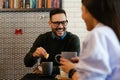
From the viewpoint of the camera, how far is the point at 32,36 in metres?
3.35

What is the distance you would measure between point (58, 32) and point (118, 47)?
1625 mm

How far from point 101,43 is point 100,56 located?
0.05 meters

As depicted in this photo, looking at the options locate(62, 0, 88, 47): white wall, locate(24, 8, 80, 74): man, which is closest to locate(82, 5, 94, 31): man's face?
locate(24, 8, 80, 74): man

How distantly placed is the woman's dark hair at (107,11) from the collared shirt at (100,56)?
0.11 feet

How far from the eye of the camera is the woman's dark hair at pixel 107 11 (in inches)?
37.2

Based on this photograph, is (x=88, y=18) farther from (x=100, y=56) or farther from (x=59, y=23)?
(x=59, y=23)

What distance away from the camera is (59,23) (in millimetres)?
2531

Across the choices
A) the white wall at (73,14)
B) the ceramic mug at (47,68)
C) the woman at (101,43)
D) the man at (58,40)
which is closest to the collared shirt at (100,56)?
the woman at (101,43)

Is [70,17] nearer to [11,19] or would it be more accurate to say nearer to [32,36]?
Answer: [32,36]

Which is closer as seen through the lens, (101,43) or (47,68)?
(101,43)

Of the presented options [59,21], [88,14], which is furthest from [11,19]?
[88,14]

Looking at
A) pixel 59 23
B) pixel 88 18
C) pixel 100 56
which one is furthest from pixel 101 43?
pixel 59 23

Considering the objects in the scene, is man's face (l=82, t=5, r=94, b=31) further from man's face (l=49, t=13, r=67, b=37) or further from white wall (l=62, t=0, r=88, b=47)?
white wall (l=62, t=0, r=88, b=47)

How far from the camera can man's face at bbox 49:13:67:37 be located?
252 centimetres
